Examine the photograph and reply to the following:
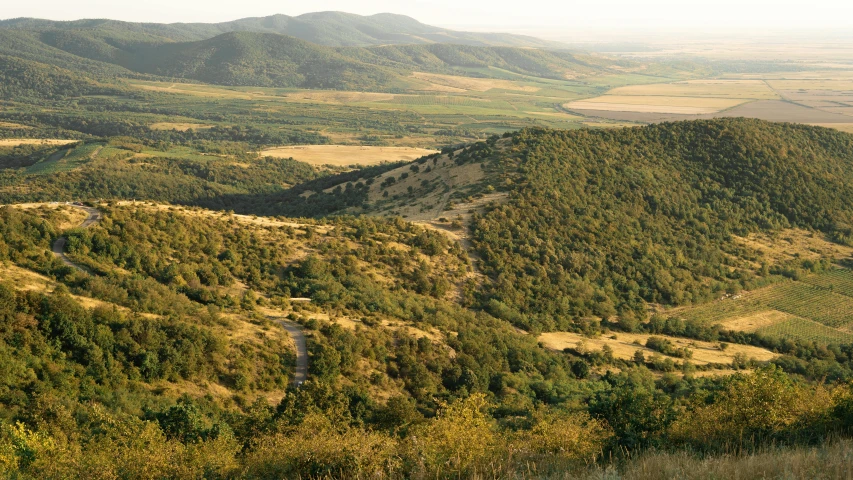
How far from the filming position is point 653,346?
187 ft

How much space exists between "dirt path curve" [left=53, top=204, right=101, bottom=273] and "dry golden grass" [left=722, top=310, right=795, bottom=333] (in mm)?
56431

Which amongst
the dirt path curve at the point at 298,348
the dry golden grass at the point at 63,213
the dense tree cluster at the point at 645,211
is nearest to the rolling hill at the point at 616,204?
the dense tree cluster at the point at 645,211

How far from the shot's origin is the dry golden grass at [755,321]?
62.8 m

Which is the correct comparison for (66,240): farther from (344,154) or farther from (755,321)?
(344,154)

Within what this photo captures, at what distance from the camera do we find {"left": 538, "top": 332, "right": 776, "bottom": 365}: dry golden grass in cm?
5391

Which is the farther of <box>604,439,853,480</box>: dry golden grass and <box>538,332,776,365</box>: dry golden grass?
<box>538,332,776,365</box>: dry golden grass

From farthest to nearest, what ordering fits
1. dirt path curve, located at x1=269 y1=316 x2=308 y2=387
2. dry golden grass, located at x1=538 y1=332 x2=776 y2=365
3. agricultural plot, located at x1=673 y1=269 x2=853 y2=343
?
agricultural plot, located at x1=673 y1=269 x2=853 y2=343
dry golden grass, located at x1=538 y1=332 x2=776 y2=365
dirt path curve, located at x1=269 y1=316 x2=308 y2=387

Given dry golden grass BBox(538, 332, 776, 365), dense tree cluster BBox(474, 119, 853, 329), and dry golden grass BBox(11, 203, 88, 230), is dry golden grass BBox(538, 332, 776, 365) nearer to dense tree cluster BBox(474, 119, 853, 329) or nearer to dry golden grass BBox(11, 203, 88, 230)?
dense tree cluster BBox(474, 119, 853, 329)

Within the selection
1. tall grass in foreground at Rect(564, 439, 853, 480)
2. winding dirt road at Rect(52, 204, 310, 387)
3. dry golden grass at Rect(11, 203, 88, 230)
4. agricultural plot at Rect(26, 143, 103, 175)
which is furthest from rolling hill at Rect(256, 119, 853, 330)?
agricultural plot at Rect(26, 143, 103, 175)

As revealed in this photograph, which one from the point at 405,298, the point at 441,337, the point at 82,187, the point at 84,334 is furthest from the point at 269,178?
the point at 84,334

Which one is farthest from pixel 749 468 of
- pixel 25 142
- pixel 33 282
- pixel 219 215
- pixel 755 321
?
pixel 25 142

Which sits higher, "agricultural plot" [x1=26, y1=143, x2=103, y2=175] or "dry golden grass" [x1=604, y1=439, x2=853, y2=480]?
"dry golden grass" [x1=604, y1=439, x2=853, y2=480]

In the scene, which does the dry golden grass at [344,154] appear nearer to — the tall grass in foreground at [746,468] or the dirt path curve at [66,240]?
the dirt path curve at [66,240]

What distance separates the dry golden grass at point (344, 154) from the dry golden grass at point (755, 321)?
345 ft
